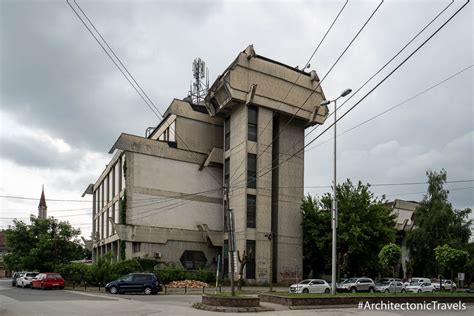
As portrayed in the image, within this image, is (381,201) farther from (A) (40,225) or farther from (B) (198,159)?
(A) (40,225)

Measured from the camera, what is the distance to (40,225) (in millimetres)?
54438

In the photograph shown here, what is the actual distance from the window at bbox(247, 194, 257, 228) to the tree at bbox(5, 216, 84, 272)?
66.0 ft

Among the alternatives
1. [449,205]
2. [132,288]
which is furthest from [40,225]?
[449,205]

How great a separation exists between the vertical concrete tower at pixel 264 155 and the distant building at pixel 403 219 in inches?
945

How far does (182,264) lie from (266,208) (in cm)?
1010

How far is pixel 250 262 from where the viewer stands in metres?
46.5

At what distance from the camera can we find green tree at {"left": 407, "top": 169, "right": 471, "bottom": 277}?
56.4 m

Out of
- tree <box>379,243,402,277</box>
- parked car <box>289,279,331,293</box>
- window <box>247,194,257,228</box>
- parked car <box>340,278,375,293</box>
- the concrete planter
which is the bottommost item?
parked car <box>340,278,375,293</box>

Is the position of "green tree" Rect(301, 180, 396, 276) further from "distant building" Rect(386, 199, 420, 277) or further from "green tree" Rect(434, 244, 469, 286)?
"distant building" Rect(386, 199, 420, 277)

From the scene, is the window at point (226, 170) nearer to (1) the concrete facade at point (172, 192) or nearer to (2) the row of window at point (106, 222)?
(1) the concrete facade at point (172, 192)

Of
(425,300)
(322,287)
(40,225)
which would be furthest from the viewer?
(40,225)

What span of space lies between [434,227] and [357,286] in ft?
61.7

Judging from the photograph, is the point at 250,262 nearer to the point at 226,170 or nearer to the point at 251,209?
the point at 251,209

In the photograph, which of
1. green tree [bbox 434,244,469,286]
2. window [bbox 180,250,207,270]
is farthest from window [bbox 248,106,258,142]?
green tree [bbox 434,244,469,286]
